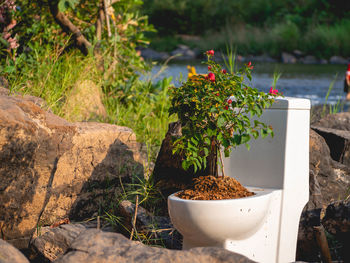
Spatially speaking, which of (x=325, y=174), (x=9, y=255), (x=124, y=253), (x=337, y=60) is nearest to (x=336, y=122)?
(x=325, y=174)

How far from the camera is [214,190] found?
2.13m

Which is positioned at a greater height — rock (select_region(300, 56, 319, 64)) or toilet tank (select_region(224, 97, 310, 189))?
rock (select_region(300, 56, 319, 64))

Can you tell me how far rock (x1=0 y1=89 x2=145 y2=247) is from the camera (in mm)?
2229

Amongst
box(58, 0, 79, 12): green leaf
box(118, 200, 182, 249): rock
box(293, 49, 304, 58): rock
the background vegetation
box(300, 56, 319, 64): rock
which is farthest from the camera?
Answer: the background vegetation

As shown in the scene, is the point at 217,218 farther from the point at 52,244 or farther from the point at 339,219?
the point at 52,244

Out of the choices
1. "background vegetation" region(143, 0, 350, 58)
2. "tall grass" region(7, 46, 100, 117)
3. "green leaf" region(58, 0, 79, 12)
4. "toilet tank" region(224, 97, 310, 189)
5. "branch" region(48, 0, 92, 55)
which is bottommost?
"toilet tank" region(224, 97, 310, 189)

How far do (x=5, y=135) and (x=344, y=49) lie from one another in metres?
19.0

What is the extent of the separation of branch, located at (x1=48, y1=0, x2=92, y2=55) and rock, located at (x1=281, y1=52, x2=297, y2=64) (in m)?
16.2

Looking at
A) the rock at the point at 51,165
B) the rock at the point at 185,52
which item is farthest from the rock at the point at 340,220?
the rock at the point at 185,52

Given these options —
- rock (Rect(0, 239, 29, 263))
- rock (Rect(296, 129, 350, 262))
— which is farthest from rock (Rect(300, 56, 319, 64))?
rock (Rect(0, 239, 29, 263))

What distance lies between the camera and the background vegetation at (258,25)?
1991cm

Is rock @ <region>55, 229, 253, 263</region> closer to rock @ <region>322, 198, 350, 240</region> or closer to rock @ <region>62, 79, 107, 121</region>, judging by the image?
rock @ <region>322, 198, 350, 240</region>

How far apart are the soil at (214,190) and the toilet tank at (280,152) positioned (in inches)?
7.3

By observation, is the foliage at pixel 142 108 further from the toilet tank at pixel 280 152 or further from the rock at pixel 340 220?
the rock at pixel 340 220
